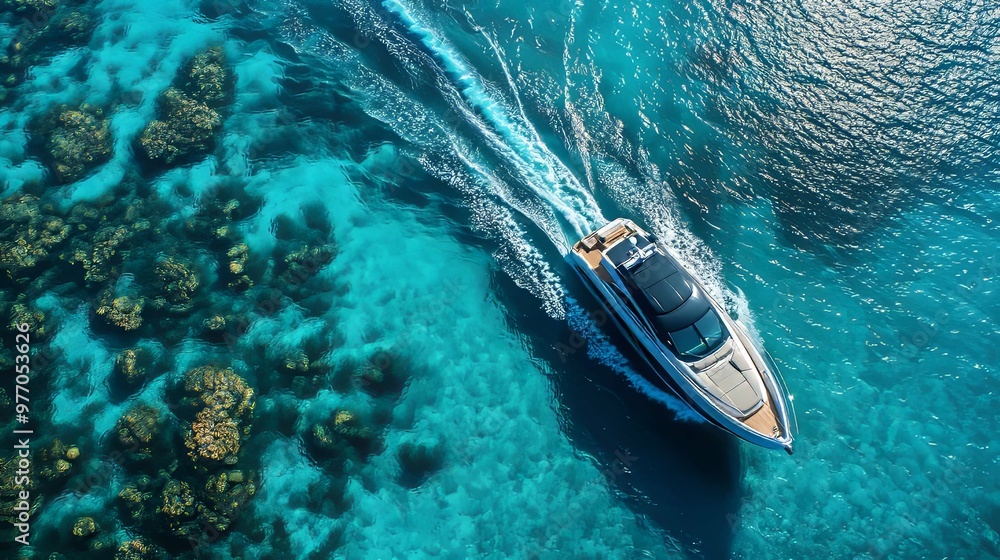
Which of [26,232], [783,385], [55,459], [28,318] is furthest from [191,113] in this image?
[783,385]

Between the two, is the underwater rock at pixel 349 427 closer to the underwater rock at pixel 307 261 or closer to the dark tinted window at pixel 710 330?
the underwater rock at pixel 307 261

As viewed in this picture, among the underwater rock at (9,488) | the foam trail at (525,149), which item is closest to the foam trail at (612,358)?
the foam trail at (525,149)

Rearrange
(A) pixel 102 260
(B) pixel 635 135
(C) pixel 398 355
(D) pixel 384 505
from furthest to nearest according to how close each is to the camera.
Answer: (B) pixel 635 135 → (A) pixel 102 260 → (C) pixel 398 355 → (D) pixel 384 505

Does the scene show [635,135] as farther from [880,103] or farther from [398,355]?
[398,355]

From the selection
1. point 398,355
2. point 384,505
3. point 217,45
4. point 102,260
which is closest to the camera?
point 384,505

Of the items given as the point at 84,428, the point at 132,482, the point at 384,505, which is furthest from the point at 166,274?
the point at 384,505

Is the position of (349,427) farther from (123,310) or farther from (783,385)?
(783,385)
